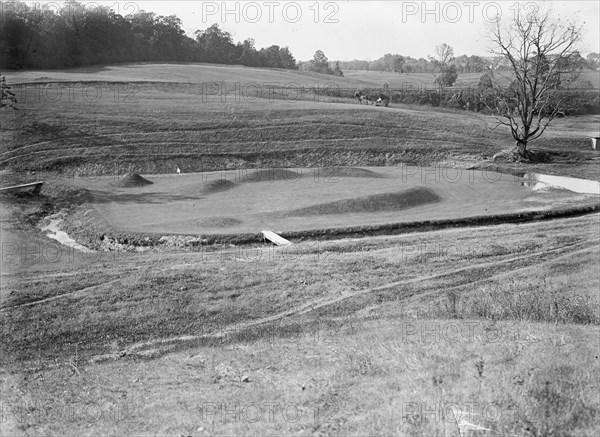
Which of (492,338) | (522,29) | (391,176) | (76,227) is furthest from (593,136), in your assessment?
(492,338)

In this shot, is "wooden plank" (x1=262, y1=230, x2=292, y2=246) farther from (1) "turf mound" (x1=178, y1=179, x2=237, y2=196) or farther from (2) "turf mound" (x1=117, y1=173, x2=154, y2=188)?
(2) "turf mound" (x1=117, y1=173, x2=154, y2=188)

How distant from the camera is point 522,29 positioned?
49.2 meters

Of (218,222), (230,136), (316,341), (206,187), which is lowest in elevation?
(316,341)

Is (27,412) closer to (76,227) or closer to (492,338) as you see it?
(492,338)

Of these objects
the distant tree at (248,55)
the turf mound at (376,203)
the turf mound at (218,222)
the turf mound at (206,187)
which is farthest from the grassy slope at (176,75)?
the turf mound at (376,203)

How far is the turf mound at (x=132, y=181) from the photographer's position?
3834cm

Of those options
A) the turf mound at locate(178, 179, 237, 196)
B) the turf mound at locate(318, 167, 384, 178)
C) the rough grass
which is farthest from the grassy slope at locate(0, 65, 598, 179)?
the rough grass

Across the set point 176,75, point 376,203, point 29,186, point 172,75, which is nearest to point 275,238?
point 376,203

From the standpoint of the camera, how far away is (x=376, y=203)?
33000 millimetres

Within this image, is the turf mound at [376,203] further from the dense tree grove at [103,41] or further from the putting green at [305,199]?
the dense tree grove at [103,41]

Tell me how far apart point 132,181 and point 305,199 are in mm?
11084

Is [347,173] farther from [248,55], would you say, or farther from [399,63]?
[399,63]

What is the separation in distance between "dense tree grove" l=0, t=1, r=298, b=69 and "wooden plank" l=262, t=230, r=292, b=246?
44787 millimetres

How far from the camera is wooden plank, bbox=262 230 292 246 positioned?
2681cm
